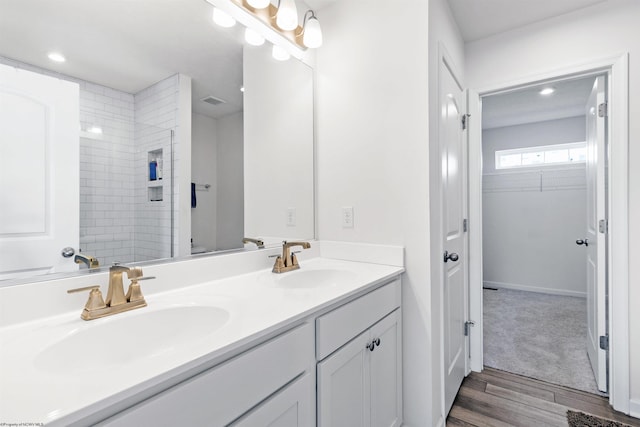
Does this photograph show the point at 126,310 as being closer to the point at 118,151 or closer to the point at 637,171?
the point at 118,151

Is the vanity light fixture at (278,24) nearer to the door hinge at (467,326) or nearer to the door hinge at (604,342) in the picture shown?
the door hinge at (467,326)

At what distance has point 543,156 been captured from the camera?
168 inches

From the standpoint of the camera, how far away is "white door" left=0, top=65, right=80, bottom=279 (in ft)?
2.71

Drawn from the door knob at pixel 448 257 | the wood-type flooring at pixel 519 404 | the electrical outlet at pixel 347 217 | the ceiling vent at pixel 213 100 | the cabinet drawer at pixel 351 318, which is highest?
the ceiling vent at pixel 213 100

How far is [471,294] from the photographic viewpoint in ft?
7.39

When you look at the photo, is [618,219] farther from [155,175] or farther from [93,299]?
[93,299]

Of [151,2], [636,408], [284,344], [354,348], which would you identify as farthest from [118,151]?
Result: [636,408]

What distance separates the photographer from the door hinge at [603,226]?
1.85 metres

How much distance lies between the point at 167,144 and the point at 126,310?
626 millimetres

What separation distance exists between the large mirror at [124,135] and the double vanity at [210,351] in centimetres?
13

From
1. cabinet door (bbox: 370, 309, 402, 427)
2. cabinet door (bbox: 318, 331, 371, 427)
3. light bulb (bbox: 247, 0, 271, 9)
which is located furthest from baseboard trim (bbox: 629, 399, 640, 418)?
light bulb (bbox: 247, 0, 271, 9)

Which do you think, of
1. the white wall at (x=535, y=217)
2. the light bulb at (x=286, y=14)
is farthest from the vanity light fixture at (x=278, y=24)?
the white wall at (x=535, y=217)

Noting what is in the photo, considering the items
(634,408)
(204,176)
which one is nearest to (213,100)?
(204,176)

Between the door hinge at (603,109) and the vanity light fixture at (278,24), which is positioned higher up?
the vanity light fixture at (278,24)
